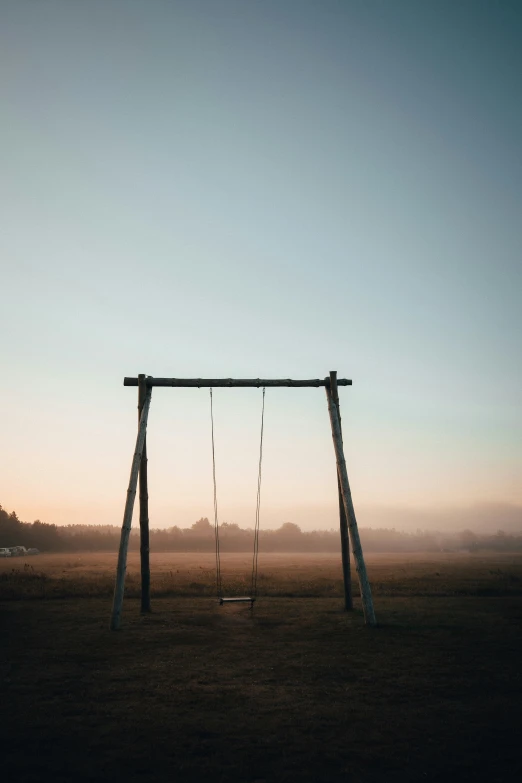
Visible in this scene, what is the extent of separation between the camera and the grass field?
360 centimetres

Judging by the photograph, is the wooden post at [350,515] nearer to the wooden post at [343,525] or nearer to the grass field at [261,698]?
the wooden post at [343,525]

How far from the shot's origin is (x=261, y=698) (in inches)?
201

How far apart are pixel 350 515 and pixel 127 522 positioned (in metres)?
4.85

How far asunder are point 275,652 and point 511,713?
3.55m

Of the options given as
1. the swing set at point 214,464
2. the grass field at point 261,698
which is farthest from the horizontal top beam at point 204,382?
the grass field at point 261,698

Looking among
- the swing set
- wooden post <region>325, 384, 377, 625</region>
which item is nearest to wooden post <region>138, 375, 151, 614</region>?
the swing set

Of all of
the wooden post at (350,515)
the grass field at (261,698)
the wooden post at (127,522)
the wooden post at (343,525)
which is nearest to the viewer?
the grass field at (261,698)

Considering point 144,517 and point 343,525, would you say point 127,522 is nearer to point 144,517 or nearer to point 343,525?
point 144,517

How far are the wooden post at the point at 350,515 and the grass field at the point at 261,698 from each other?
1.60 feet

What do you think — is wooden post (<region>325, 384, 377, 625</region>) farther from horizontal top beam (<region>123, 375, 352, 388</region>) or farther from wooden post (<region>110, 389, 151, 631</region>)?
wooden post (<region>110, 389, 151, 631</region>)

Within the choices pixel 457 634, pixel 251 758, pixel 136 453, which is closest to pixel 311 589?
pixel 457 634

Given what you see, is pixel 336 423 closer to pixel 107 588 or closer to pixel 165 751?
pixel 165 751

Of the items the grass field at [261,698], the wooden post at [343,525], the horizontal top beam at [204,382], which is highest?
the horizontal top beam at [204,382]

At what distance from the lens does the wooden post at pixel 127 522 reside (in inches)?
354
